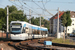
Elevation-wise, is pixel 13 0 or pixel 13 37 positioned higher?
pixel 13 0

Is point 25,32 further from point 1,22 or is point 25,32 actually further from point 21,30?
point 1,22

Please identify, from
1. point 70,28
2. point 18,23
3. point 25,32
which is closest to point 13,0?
point 18,23

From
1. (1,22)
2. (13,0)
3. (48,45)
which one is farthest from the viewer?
(1,22)

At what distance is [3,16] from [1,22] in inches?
122

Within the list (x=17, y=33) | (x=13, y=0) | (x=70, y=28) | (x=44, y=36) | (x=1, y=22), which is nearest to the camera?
(x=13, y=0)

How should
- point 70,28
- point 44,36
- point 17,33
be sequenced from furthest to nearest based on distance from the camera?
point 70,28 → point 44,36 → point 17,33

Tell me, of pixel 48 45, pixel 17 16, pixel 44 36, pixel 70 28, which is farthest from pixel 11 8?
pixel 48 45

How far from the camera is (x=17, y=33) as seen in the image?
25.9 metres

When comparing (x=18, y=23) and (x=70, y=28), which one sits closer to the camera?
(x=18, y=23)

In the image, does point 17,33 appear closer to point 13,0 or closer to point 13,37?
point 13,37

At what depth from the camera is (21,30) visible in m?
26.0

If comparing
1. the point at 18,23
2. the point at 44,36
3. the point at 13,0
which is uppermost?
the point at 13,0

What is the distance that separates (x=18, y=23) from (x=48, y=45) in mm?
8070

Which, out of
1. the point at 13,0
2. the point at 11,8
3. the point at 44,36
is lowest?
the point at 44,36
